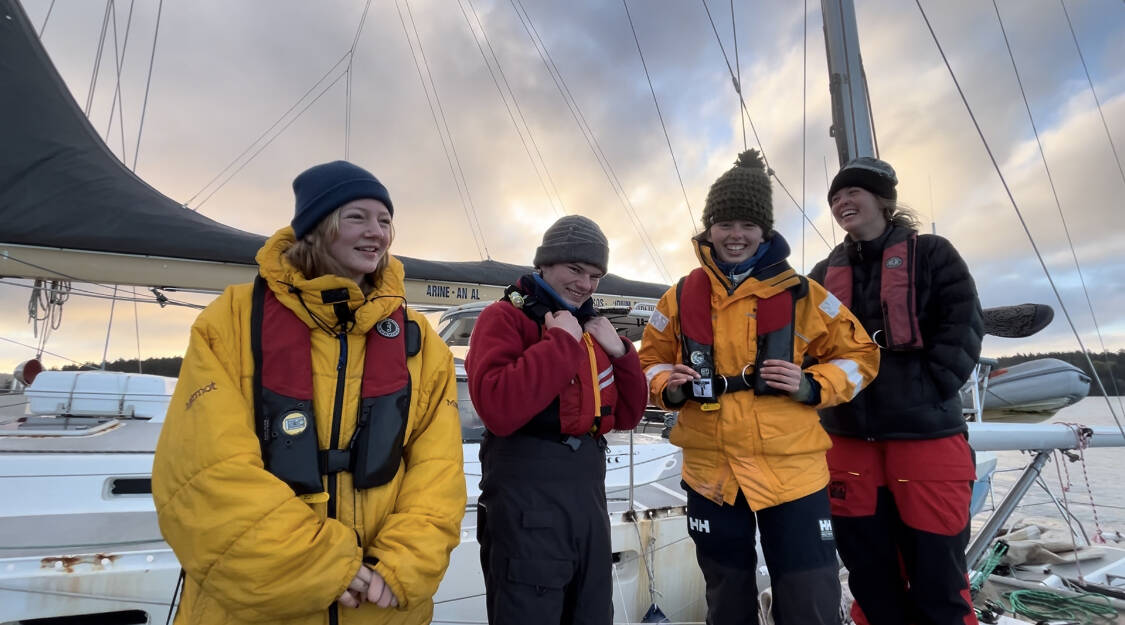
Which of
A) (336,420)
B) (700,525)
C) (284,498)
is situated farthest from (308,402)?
(700,525)

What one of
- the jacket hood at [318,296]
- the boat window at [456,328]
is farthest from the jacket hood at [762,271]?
the boat window at [456,328]

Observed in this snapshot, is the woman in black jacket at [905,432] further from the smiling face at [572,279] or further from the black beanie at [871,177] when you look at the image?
the smiling face at [572,279]

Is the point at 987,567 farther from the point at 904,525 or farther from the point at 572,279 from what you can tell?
the point at 572,279

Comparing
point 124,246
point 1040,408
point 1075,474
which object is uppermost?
point 124,246

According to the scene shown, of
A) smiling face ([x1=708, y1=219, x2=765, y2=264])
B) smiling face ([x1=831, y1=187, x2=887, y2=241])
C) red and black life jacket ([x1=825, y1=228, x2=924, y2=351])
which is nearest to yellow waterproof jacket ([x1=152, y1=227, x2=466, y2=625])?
smiling face ([x1=708, y1=219, x2=765, y2=264])

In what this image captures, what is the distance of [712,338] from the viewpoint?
74.3 inches

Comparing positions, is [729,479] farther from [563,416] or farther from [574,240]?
[574,240]

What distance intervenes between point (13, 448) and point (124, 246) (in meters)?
1.47

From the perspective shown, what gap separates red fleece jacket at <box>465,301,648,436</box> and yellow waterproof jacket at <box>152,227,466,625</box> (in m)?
0.16

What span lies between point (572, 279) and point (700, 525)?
0.92m

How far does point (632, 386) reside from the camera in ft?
6.01

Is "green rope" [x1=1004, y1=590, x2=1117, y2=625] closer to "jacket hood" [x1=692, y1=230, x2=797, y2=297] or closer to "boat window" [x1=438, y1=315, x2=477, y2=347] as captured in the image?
"jacket hood" [x1=692, y1=230, x2=797, y2=297]

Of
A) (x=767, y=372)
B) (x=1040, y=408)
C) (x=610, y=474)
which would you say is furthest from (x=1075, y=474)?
(x=767, y=372)

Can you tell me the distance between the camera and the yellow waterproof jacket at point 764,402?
5.54 ft
